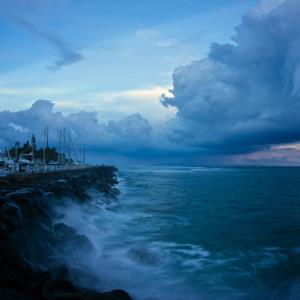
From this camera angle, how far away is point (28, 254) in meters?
10.8

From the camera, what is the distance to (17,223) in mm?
12742

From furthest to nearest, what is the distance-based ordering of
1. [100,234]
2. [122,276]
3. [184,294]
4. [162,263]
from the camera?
[100,234], [162,263], [122,276], [184,294]

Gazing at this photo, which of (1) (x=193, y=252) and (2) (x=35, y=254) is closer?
(2) (x=35, y=254)

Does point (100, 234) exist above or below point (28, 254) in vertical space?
below

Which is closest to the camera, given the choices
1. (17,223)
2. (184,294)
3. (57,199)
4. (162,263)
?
(184,294)

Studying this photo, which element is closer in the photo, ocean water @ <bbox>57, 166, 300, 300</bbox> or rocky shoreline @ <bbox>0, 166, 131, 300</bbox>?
rocky shoreline @ <bbox>0, 166, 131, 300</bbox>

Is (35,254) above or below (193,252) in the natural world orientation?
above

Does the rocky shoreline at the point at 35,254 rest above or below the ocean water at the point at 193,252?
above

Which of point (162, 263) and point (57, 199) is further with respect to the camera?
point (57, 199)

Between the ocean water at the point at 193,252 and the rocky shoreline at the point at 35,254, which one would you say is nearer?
the rocky shoreline at the point at 35,254

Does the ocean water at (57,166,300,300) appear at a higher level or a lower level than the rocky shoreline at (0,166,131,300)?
lower

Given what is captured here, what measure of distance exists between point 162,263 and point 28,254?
5255 millimetres

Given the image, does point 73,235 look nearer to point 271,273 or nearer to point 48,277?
point 48,277

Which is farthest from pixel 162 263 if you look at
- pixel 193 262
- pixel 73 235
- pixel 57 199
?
pixel 57 199
